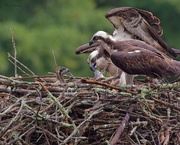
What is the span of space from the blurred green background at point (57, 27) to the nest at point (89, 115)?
11.7 m

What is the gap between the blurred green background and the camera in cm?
2092

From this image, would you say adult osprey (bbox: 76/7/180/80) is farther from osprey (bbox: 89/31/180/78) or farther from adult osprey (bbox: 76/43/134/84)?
osprey (bbox: 89/31/180/78)

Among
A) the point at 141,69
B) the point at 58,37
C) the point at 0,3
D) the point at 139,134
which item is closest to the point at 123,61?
the point at 141,69

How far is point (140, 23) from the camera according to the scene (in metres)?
9.65

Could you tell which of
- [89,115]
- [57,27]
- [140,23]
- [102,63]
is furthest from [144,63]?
[57,27]

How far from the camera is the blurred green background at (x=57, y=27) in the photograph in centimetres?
2092

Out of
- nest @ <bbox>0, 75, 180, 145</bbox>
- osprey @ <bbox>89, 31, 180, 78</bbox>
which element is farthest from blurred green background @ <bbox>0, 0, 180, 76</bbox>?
nest @ <bbox>0, 75, 180, 145</bbox>

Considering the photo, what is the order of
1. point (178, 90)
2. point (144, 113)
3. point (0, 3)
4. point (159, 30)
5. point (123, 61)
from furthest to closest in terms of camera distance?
point (0, 3) → point (159, 30) → point (123, 61) → point (178, 90) → point (144, 113)

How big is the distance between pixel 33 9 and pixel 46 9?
0.54m

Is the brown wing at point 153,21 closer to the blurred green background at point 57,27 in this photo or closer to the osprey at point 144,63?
the osprey at point 144,63

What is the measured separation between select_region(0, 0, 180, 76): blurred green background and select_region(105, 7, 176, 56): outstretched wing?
9712 mm

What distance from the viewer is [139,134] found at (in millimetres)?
7473

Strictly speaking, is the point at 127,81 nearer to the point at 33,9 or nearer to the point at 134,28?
the point at 134,28

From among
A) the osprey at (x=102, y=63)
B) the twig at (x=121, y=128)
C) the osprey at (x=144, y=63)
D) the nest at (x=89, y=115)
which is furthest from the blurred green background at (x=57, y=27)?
the twig at (x=121, y=128)
